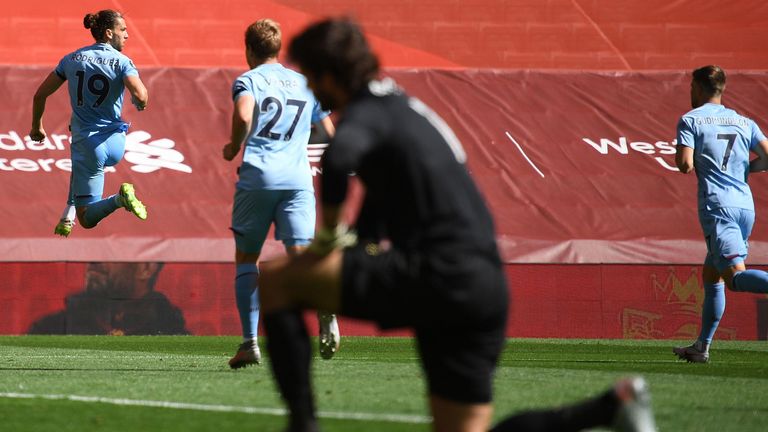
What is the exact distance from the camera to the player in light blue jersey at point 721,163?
32.7 ft

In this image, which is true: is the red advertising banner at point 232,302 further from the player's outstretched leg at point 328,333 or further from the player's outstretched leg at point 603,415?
the player's outstretched leg at point 603,415

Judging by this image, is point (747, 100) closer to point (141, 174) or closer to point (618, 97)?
point (618, 97)

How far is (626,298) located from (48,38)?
8460 mm

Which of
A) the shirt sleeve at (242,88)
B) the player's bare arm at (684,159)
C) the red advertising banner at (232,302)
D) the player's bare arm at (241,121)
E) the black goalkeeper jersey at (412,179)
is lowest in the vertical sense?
the red advertising banner at (232,302)

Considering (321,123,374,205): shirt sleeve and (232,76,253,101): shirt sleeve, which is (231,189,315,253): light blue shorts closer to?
(232,76,253,101): shirt sleeve

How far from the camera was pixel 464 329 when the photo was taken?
4.24 m

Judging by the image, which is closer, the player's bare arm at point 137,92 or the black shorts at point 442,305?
the black shorts at point 442,305

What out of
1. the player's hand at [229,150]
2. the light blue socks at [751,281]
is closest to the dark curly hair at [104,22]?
the player's hand at [229,150]

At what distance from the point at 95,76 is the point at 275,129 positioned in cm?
247

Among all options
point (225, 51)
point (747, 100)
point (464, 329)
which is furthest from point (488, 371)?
point (225, 51)

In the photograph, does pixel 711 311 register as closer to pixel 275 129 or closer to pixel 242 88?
pixel 275 129

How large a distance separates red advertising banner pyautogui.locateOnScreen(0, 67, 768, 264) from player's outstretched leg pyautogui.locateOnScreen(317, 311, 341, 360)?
7.22 m

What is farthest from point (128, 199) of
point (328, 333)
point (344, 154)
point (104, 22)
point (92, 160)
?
point (344, 154)

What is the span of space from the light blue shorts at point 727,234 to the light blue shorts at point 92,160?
450cm
